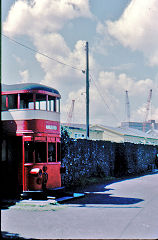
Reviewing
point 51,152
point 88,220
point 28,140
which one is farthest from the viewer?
point 51,152

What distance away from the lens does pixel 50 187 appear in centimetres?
1374

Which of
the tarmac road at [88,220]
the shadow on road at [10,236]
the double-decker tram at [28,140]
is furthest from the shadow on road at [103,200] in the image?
the shadow on road at [10,236]

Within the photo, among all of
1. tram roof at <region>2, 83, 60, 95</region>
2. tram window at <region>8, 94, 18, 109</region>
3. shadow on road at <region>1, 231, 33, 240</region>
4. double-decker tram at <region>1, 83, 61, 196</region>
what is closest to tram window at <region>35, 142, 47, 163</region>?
double-decker tram at <region>1, 83, 61, 196</region>

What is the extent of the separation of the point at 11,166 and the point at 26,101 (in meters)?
2.86

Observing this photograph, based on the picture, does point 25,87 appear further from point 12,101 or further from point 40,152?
point 40,152

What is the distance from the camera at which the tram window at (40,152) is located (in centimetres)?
1337

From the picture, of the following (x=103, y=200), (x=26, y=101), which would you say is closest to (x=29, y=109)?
(x=26, y=101)

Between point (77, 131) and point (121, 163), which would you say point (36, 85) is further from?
point (77, 131)

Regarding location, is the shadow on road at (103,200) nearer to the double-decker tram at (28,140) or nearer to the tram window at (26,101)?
the double-decker tram at (28,140)

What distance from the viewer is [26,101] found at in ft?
47.0

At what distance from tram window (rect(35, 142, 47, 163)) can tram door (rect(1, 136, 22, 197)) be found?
643 millimetres

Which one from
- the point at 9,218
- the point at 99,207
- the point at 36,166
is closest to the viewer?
the point at 9,218

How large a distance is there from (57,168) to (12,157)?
2.02 meters

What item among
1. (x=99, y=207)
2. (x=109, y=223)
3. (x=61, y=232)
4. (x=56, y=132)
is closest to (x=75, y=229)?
(x=61, y=232)
